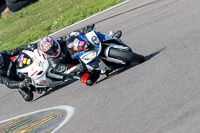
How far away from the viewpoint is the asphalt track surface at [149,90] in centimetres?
543

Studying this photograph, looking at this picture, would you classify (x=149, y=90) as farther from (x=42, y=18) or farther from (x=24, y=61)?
(x=42, y=18)

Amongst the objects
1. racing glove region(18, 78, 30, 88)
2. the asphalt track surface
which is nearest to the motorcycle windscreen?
racing glove region(18, 78, 30, 88)

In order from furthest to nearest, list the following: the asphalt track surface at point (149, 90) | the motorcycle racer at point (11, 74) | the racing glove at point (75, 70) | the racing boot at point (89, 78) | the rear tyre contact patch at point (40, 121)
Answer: the motorcycle racer at point (11, 74) → the racing boot at point (89, 78) → the racing glove at point (75, 70) → the rear tyre contact patch at point (40, 121) → the asphalt track surface at point (149, 90)

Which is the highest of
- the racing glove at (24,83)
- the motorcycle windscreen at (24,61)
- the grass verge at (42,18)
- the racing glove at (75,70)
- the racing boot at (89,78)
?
the motorcycle windscreen at (24,61)

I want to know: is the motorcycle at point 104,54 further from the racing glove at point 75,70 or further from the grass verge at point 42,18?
the grass verge at point 42,18

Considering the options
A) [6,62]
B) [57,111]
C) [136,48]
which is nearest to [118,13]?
[136,48]

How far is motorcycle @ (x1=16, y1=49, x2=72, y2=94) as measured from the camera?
28.6 ft

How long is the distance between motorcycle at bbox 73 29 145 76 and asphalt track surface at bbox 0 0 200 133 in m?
0.27

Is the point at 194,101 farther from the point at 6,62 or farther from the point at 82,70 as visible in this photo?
the point at 6,62

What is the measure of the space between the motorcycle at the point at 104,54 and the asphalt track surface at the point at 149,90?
0.88 feet

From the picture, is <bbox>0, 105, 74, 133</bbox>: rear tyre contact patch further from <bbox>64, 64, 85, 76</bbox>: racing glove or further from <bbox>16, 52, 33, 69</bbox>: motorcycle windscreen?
<bbox>16, 52, 33, 69</bbox>: motorcycle windscreen

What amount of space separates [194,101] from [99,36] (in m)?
2.92

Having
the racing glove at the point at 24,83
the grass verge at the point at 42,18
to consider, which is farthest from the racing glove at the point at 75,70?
the grass verge at the point at 42,18

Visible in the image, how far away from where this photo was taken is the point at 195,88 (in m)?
5.80
